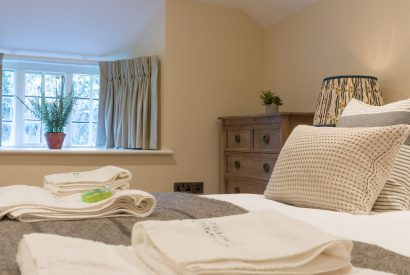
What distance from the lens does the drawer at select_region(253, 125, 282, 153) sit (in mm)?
2818

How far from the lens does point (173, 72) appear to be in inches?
133

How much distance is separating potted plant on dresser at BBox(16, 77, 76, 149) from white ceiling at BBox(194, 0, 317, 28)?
53.4 inches

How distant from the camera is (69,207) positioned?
122 cm

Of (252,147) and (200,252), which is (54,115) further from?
(200,252)

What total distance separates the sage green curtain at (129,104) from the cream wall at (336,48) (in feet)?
3.20

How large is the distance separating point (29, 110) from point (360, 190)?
297 cm

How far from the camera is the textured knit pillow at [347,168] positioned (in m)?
1.45

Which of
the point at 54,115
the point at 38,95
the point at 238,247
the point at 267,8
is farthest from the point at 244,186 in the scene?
the point at 238,247

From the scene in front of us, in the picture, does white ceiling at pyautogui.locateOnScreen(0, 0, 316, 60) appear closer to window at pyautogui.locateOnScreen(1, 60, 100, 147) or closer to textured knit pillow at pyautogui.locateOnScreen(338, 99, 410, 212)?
window at pyautogui.locateOnScreen(1, 60, 100, 147)

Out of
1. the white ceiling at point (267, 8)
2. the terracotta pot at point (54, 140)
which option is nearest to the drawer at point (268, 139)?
the white ceiling at point (267, 8)

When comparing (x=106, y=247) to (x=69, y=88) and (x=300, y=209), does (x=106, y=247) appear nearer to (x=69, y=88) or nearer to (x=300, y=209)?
(x=300, y=209)

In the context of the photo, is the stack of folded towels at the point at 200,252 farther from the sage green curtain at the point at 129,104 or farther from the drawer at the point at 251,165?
the sage green curtain at the point at 129,104

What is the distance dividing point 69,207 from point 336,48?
7.40 feet

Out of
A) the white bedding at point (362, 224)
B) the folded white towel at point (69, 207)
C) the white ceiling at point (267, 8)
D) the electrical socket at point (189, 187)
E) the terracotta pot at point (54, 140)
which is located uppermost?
the white ceiling at point (267, 8)
